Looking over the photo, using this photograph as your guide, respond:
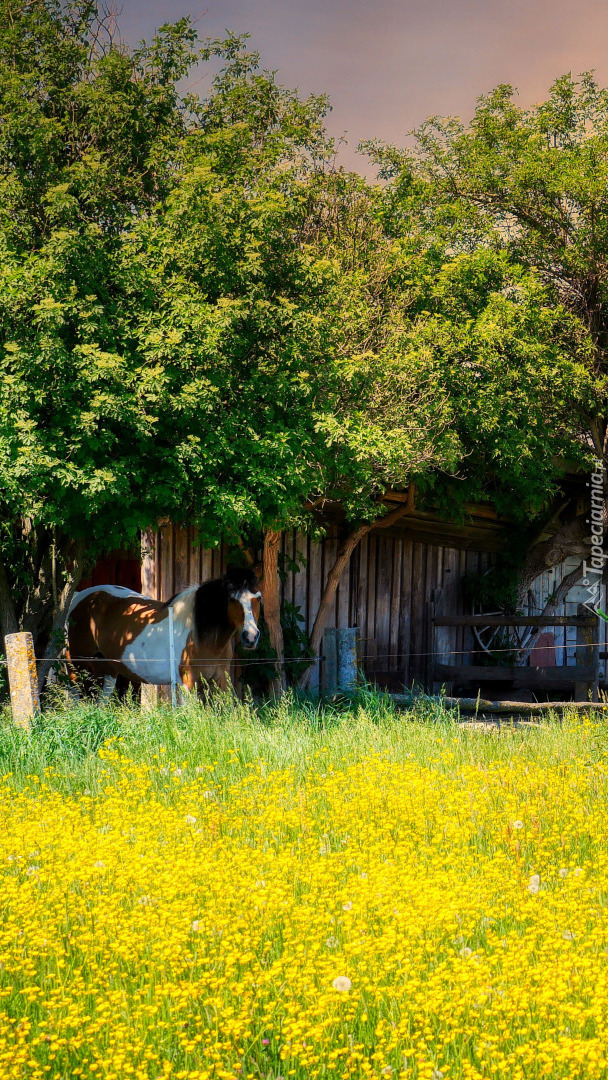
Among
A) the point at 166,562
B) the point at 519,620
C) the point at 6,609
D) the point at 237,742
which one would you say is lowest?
the point at 519,620

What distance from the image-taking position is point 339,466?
35.1 ft

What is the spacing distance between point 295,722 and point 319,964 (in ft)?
17.6

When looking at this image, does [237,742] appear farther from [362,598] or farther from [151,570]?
[362,598]

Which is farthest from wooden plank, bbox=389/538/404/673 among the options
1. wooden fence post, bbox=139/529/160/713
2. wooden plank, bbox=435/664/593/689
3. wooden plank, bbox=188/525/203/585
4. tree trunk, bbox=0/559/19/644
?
tree trunk, bbox=0/559/19/644

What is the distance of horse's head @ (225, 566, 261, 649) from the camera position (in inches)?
410

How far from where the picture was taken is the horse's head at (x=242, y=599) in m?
10.4

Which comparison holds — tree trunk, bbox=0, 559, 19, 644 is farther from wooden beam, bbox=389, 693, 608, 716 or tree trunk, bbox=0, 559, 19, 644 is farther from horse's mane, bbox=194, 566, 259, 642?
wooden beam, bbox=389, 693, 608, 716

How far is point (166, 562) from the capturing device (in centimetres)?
1255

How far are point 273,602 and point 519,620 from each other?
3960 mm

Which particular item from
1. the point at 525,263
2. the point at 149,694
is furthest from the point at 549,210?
the point at 149,694

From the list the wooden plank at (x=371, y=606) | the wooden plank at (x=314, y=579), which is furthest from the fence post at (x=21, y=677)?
the wooden plank at (x=371, y=606)

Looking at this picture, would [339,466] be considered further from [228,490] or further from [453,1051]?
[453,1051]

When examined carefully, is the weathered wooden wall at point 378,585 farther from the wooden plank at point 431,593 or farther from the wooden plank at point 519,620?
the wooden plank at point 519,620

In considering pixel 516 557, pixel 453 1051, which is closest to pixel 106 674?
pixel 516 557
